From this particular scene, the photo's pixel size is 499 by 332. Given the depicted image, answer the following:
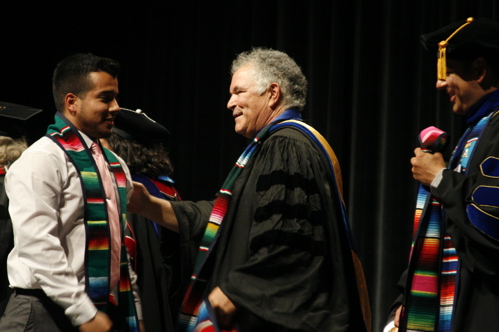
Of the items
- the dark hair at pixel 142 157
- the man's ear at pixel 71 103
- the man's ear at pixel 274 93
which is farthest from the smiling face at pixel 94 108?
the dark hair at pixel 142 157

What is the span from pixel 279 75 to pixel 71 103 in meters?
0.84

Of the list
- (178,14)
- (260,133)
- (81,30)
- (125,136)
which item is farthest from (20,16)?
(260,133)

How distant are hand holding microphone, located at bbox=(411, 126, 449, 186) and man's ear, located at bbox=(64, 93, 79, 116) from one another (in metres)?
1.29

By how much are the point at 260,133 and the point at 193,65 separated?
2.89 meters

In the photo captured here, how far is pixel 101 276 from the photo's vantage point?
2.38 m

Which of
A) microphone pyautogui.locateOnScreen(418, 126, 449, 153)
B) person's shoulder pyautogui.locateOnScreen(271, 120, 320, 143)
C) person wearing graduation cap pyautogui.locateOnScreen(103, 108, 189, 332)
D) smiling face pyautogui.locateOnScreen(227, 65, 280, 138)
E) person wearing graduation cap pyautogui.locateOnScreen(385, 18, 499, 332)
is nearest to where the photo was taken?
person wearing graduation cap pyautogui.locateOnScreen(385, 18, 499, 332)

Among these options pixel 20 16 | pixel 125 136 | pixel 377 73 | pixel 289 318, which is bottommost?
pixel 289 318

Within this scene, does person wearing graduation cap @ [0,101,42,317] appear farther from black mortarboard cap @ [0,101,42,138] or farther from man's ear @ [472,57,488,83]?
man's ear @ [472,57,488,83]

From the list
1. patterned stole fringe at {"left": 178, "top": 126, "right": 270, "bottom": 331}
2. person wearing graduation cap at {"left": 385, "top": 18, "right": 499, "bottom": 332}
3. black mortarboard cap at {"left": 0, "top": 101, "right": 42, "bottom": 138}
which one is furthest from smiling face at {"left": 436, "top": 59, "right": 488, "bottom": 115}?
black mortarboard cap at {"left": 0, "top": 101, "right": 42, "bottom": 138}

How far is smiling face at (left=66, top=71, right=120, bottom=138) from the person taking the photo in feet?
8.73

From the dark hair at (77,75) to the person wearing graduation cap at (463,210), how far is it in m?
1.26

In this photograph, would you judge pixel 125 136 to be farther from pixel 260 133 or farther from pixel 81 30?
pixel 81 30

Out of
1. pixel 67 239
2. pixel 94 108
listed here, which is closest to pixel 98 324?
pixel 67 239

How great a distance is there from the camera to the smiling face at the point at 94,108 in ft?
8.73
